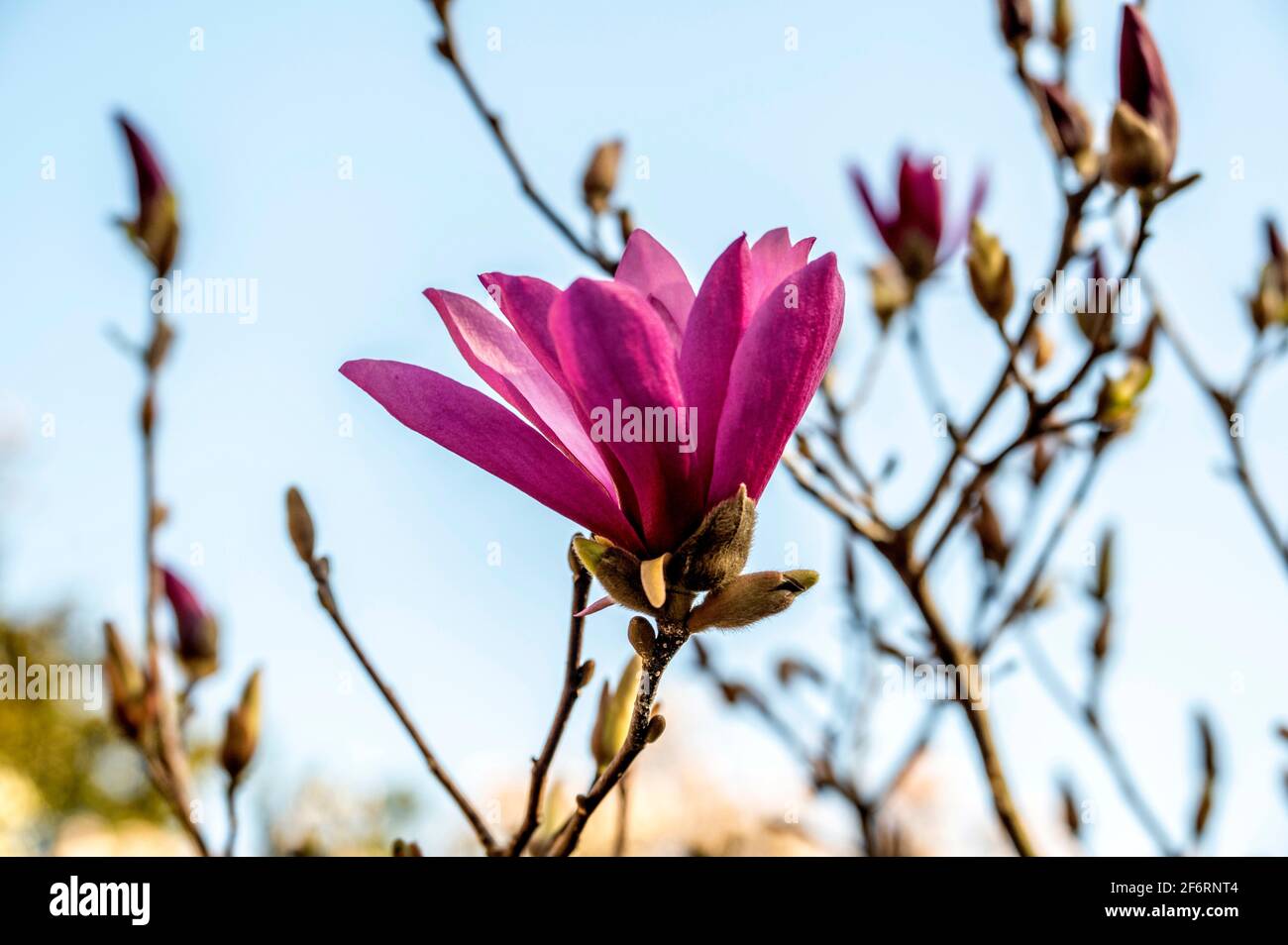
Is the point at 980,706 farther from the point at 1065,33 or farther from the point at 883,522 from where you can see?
the point at 1065,33

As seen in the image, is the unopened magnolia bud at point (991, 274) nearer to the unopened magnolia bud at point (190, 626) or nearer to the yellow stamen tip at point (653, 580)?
the yellow stamen tip at point (653, 580)

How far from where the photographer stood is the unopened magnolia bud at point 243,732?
84 cm

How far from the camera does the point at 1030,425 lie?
91cm

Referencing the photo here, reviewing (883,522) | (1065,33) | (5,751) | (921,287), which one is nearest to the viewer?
(883,522)

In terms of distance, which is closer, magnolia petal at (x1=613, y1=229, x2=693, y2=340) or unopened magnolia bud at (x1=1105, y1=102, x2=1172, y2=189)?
magnolia petal at (x1=613, y1=229, x2=693, y2=340)

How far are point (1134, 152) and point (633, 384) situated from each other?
53 cm

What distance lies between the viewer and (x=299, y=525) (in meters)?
0.67

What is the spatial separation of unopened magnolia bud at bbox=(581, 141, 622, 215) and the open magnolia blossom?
2.08 feet

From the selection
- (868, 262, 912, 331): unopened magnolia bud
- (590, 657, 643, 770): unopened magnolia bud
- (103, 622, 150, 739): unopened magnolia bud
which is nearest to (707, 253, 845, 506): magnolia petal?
(590, 657, 643, 770): unopened magnolia bud

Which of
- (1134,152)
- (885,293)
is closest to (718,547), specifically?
(1134,152)

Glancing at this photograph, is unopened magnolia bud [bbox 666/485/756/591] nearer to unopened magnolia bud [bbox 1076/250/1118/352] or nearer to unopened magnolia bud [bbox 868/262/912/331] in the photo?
unopened magnolia bud [bbox 1076/250/1118/352]

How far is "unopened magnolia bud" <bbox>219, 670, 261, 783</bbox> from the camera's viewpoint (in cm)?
84
